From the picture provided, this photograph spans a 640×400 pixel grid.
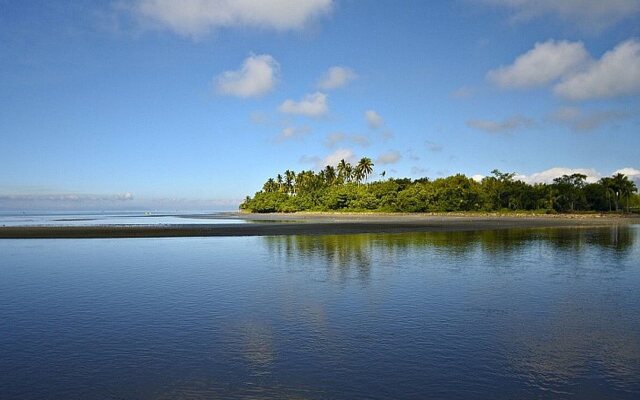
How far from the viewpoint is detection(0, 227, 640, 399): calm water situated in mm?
11484

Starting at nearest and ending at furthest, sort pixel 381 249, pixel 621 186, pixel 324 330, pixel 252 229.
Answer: pixel 324 330 < pixel 381 249 < pixel 252 229 < pixel 621 186

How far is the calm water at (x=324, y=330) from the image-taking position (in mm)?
11484

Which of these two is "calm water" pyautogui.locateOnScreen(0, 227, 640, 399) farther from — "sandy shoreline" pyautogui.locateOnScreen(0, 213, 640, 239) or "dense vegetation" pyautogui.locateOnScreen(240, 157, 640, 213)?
"dense vegetation" pyautogui.locateOnScreen(240, 157, 640, 213)

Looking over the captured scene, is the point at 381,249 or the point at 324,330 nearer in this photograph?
the point at 324,330

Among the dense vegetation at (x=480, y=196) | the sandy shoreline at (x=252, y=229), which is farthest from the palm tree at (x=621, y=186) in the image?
the sandy shoreline at (x=252, y=229)

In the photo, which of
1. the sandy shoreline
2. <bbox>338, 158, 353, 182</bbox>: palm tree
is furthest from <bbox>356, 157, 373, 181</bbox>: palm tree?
the sandy shoreline

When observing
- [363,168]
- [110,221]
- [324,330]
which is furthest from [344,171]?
[324,330]

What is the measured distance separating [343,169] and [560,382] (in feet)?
617

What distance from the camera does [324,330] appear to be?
636 inches

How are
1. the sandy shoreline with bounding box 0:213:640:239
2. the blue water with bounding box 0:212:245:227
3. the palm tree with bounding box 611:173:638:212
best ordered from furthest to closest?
1. the palm tree with bounding box 611:173:638:212
2. the blue water with bounding box 0:212:245:227
3. the sandy shoreline with bounding box 0:213:640:239

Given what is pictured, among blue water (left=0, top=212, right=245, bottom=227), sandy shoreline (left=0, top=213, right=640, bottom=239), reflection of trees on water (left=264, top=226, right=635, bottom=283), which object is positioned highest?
blue water (left=0, top=212, right=245, bottom=227)

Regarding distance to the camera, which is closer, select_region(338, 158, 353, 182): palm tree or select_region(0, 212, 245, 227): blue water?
select_region(0, 212, 245, 227): blue water

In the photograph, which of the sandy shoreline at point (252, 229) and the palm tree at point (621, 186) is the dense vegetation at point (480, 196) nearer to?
the palm tree at point (621, 186)

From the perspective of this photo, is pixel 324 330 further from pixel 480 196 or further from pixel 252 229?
pixel 480 196
